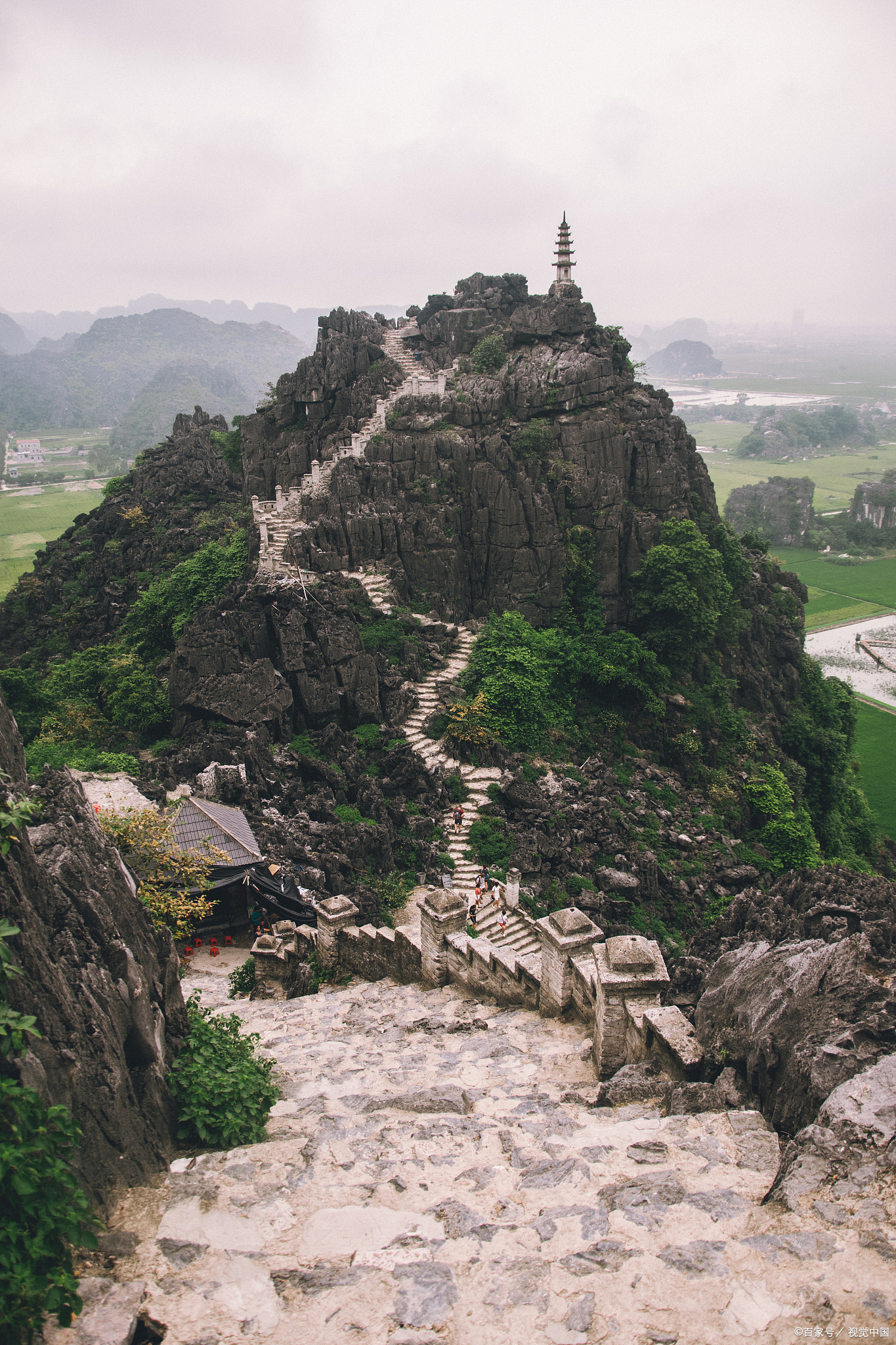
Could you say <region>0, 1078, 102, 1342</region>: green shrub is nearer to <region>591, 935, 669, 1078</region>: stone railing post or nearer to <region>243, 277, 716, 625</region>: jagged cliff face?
<region>591, 935, 669, 1078</region>: stone railing post

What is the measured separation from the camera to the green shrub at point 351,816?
81.0ft

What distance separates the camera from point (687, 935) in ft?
83.2

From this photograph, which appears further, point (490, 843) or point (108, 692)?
point (108, 692)

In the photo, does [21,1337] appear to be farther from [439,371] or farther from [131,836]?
[439,371]

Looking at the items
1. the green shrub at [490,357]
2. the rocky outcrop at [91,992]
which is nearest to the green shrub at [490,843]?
the rocky outcrop at [91,992]

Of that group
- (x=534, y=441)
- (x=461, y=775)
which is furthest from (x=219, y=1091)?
(x=534, y=441)

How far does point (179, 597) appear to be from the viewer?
35312 millimetres

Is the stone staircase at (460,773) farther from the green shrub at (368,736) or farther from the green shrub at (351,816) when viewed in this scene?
the green shrub at (351,816)

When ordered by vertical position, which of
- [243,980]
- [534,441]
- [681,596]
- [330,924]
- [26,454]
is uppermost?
[26,454]

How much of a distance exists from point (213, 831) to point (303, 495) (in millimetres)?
21638

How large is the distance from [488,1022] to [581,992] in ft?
6.09

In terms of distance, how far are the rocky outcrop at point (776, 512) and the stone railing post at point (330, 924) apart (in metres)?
98.6

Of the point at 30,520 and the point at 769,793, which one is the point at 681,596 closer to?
the point at 769,793

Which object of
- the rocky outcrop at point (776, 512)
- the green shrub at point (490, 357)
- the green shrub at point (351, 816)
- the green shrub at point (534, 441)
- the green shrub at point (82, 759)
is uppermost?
the green shrub at point (490, 357)
